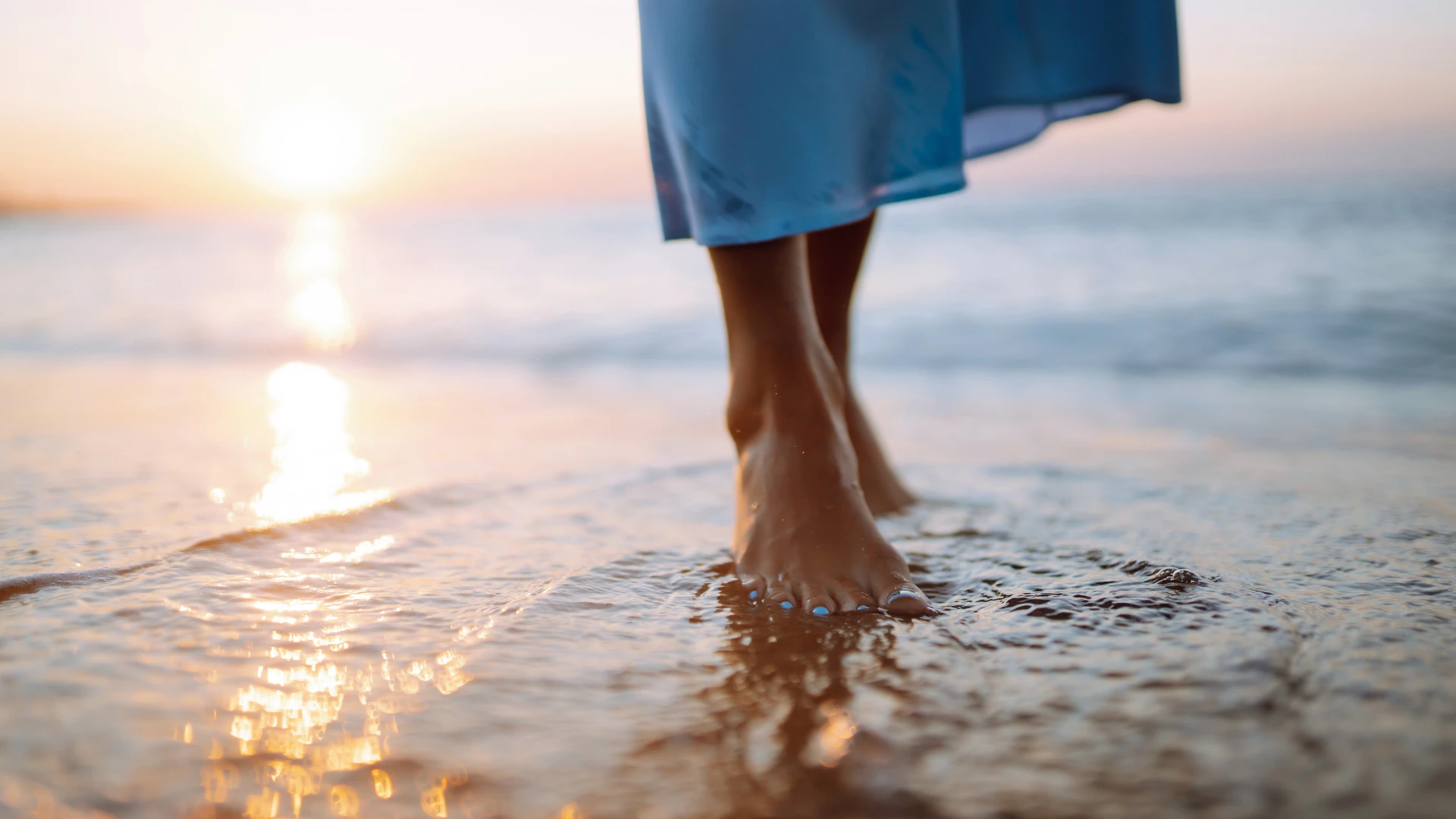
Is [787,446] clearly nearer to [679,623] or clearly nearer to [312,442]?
[679,623]

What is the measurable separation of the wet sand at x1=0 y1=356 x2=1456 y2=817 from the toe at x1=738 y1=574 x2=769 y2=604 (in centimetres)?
2

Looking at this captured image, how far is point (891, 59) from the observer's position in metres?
1.14

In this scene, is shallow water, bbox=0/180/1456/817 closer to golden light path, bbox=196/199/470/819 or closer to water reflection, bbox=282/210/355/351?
golden light path, bbox=196/199/470/819

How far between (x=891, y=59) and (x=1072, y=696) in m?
0.73

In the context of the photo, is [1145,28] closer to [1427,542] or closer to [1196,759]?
[1427,542]

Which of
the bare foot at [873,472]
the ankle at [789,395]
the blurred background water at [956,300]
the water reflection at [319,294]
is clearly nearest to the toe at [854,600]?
the ankle at [789,395]

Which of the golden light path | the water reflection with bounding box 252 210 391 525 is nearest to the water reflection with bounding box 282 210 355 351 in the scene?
the water reflection with bounding box 252 210 391 525

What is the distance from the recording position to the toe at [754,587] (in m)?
1.06

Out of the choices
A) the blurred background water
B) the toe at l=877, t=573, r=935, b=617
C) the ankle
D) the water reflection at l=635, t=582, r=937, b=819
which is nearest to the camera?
the water reflection at l=635, t=582, r=937, b=819

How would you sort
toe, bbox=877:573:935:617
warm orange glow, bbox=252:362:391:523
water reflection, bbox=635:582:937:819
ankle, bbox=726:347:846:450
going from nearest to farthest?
water reflection, bbox=635:582:937:819 → toe, bbox=877:573:935:617 → ankle, bbox=726:347:846:450 → warm orange glow, bbox=252:362:391:523

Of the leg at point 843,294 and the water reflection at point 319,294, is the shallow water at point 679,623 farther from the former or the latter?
the water reflection at point 319,294

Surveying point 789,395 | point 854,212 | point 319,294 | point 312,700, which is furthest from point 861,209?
point 319,294

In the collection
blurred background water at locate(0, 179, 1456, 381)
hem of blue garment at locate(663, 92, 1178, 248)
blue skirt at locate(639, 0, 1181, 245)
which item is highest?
blue skirt at locate(639, 0, 1181, 245)

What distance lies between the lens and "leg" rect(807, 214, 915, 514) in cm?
159
